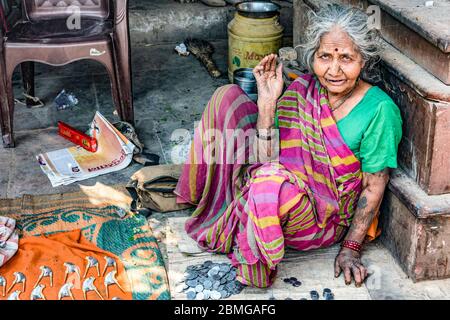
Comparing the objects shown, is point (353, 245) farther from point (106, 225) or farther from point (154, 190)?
point (106, 225)

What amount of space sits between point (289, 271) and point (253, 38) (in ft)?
6.89

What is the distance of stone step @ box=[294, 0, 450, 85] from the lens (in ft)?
7.99

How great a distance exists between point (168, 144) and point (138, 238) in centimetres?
100

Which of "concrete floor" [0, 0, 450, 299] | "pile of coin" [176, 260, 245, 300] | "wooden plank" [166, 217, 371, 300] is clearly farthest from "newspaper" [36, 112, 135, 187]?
"pile of coin" [176, 260, 245, 300]

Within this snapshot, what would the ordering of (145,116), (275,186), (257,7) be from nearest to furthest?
1. (275,186)
2. (145,116)
3. (257,7)

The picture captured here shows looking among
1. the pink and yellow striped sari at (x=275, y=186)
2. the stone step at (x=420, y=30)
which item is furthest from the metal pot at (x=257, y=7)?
the pink and yellow striped sari at (x=275, y=186)

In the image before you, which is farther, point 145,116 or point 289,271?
point 145,116

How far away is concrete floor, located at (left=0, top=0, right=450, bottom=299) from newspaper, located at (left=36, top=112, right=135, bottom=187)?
55mm

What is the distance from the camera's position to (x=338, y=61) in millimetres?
2564

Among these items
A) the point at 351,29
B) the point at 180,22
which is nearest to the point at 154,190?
the point at 351,29

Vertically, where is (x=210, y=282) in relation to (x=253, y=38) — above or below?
below

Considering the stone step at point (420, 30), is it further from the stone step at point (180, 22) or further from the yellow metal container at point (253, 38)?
the stone step at point (180, 22)

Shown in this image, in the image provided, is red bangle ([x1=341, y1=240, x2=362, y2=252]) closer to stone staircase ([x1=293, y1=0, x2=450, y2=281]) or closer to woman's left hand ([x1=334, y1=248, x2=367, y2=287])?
woman's left hand ([x1=334, y1=248, x2=367, y2=287])

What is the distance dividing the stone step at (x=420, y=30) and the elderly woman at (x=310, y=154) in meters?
0.21
